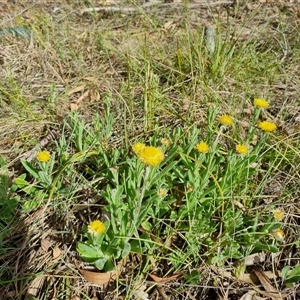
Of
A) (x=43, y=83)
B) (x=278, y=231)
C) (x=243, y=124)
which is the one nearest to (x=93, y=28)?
(x=43, y=83)

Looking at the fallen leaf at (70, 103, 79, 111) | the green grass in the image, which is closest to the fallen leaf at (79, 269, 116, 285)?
the green grass

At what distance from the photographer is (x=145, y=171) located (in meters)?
1.17

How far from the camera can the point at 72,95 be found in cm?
200

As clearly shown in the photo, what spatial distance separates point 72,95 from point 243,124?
895 millimetres

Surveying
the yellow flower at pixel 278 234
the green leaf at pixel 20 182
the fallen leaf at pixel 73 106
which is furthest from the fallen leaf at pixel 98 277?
the fallen leaf at pixel 73 106

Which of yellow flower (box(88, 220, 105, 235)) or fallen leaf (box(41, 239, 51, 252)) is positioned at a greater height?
yellow flower (box(88, 220, 105, 235))

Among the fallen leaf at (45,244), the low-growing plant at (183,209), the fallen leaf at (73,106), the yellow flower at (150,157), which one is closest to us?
the yellow flower at (150,157)

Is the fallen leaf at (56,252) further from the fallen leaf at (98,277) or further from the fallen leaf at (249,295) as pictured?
the fallen leaf at (249,295)

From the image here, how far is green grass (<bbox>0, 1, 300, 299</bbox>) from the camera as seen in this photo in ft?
4.00

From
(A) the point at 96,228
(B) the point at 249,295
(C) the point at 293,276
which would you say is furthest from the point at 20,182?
(C) the point at 293,276

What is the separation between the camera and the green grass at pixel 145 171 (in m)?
1.22

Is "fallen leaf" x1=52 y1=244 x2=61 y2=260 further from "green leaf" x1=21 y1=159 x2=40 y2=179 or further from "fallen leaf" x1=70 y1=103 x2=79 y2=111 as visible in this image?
"fallen leaf" x1=70 y1=103 x2=79 y2=111

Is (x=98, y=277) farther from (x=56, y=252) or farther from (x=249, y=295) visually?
(x=249, y=295)

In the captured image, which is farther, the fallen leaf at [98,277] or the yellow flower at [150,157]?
the fallen leaf at [98,277]
